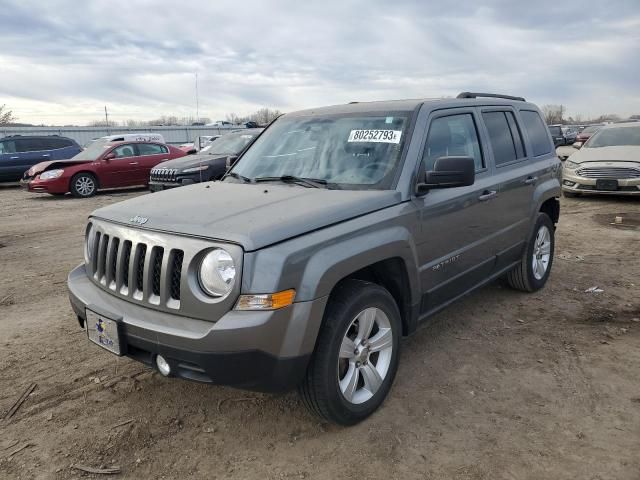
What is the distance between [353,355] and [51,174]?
13.5 m

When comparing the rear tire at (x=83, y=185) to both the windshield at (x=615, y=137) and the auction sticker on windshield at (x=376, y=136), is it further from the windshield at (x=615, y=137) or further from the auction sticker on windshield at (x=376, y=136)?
the windshield at (x=615, y=137)

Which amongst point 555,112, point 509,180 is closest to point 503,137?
point 509,180

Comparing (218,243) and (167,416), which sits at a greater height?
(218,243)

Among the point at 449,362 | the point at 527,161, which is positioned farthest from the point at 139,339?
the point at 527,161

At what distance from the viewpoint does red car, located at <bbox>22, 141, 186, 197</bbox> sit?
1395cm

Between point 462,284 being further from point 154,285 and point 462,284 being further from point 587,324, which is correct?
point 154,285

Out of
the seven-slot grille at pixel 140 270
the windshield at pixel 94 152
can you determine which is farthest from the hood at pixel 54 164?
the seven-slot grille at pixel 140 270

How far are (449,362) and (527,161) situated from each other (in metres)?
2.19

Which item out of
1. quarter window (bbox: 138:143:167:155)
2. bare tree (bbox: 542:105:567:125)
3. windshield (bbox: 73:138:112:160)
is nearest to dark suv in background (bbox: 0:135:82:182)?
windshield (bbox: 73:138:112:160)

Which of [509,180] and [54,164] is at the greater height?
[509,180]

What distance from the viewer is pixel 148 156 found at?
49.8 feet

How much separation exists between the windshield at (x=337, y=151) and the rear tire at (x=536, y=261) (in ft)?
7.32

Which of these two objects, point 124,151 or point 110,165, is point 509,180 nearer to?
point 110,165

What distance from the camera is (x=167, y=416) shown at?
3.18m
